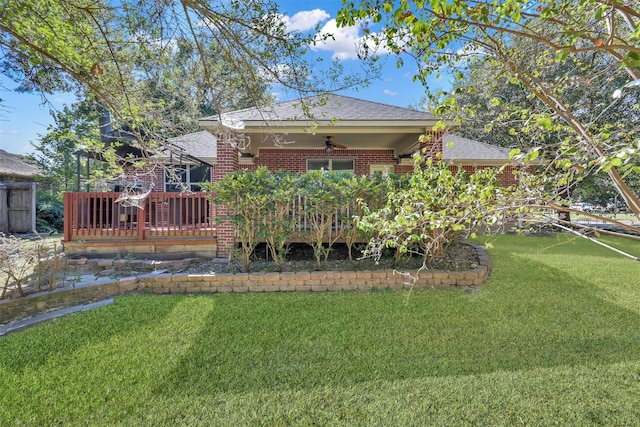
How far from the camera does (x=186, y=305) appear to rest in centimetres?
430

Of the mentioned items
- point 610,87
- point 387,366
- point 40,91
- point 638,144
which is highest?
point 610,87

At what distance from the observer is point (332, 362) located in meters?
2.87

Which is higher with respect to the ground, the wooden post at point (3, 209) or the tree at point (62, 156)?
the tree at point (62, 156)

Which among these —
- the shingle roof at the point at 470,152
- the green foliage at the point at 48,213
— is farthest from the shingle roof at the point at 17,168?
the shingle roof at the point at 470,152

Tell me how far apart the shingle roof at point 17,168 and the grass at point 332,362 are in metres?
14.9

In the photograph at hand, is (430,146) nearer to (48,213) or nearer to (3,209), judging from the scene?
(3,209)

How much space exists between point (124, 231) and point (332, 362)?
5821 millimetres

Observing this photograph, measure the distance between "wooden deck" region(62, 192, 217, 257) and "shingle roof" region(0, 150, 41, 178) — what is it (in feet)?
36.6

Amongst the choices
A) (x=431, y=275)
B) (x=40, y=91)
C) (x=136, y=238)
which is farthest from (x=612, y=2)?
(x=136, y=238)

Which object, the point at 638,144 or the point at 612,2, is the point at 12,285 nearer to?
the point at 638,144

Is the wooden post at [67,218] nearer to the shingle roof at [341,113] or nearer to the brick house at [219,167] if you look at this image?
the brick house at [219,167]

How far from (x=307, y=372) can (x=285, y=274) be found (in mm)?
2497

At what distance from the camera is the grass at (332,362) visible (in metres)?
2.24

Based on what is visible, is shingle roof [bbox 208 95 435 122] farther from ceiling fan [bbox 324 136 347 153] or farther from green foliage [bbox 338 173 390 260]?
green foliage [bbox 338 173 390 260]
